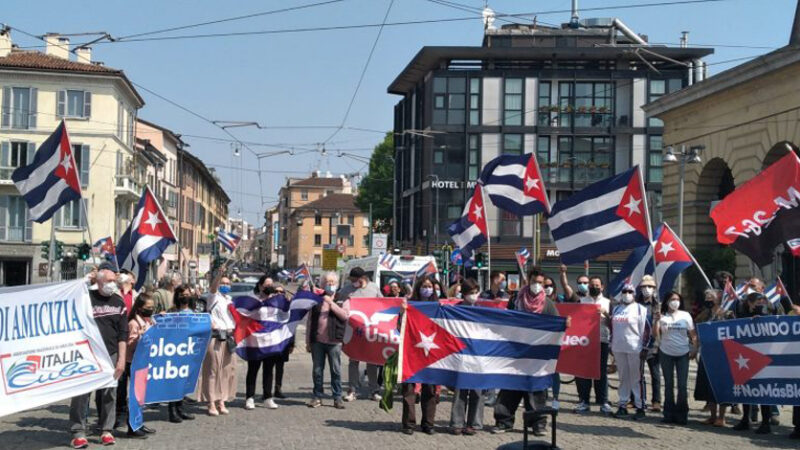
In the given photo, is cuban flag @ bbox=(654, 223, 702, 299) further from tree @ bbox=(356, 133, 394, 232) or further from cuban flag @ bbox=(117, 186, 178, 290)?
tree @ bbox=(356, 133, 394, 232)

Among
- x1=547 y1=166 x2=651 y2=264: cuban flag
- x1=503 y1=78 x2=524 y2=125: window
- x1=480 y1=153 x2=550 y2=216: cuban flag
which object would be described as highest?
x1=503 y1=78 x2=524 y2=125: window

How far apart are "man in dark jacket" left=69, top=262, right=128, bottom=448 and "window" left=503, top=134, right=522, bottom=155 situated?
52725 millimetres

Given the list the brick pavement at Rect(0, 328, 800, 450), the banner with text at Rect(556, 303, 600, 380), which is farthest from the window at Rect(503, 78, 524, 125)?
the brick pavement at Rect(0, 328, 800, 450)

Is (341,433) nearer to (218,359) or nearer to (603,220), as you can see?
(218,359)

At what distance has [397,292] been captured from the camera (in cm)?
1598

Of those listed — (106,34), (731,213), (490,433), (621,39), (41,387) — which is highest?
(621,39)

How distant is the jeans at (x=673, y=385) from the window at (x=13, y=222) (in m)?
51.4

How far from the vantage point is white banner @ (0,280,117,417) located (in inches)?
381

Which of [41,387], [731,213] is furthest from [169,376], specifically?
[731,213]

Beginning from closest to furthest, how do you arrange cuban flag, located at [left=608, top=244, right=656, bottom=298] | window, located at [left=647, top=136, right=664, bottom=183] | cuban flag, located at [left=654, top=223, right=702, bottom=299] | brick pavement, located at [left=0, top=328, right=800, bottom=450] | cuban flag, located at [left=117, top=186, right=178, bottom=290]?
brick pavement, located at [left=0, top=328, right=800, bottom=450] < cuban flag, located at [left=608, top=244, right=656, bottom=298] < cuban flag, located at [left=117, top=186, right=178, bottom=290] < cuban flag, located at [left=654, top=223, right=702, bottom=299] < window, located at [left=647, top=136, right=664, bottom=183]

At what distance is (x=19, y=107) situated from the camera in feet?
187

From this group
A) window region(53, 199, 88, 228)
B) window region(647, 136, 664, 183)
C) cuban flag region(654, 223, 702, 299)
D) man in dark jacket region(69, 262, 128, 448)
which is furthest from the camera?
window region(647, 136, 664, 183)

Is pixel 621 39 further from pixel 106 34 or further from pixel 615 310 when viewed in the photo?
pixel 615 310

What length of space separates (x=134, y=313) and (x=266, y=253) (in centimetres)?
17935
